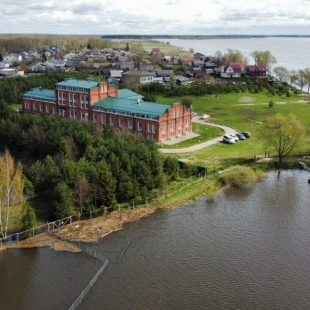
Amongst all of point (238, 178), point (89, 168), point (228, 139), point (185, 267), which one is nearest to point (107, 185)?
point (89, 168)

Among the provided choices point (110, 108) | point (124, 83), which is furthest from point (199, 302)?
point (124, 83)

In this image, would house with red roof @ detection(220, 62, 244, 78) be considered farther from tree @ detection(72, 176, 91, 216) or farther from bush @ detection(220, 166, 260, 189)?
tree @ detection(72, 176, 91, 216)

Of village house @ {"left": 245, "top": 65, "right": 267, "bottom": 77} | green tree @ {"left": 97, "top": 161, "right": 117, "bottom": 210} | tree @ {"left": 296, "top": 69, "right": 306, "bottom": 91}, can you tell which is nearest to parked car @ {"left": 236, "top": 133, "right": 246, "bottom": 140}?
green tree @ {"left": 97, "top": 161, "right": 117, "bottom": 210}

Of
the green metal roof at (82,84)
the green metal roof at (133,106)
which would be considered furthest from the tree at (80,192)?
the green metal roof at (82,84)

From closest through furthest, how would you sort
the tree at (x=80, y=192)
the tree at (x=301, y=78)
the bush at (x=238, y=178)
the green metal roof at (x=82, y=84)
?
the tree at (x=80, y=192), the bush at (x=238, y=178), the green metal roof at (x=82, y=84), the tree at (x=301, y=78)

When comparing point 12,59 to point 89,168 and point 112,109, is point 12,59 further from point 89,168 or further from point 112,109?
point 89,168

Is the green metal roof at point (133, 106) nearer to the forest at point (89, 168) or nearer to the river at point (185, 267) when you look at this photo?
the forest at point (89, 168)
